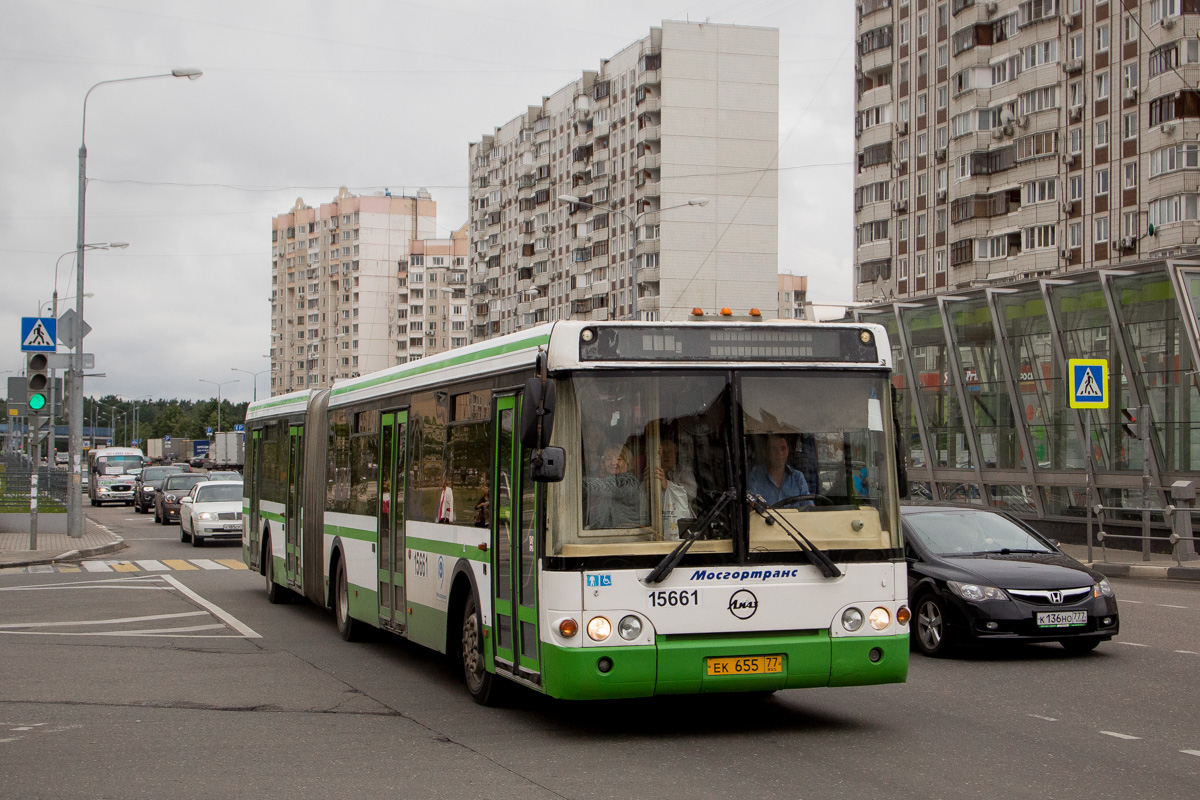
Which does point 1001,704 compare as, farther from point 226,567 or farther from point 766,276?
point 766,276

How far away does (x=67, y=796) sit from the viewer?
7.26 m

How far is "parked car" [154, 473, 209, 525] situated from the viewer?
142ft

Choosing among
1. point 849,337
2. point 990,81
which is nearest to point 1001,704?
point 849,337

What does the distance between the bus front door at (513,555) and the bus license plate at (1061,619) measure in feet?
16.7

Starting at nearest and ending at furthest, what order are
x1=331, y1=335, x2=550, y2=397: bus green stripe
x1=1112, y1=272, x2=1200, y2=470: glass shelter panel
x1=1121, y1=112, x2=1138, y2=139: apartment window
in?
x1=331, y1=335, x2=550, y2=397: bus green stripe < x1=1112, y1=272, x2=1200, y2=470: glass shelter panel < x1=1121, y1=112, x2=1138, y2=139: apartment window

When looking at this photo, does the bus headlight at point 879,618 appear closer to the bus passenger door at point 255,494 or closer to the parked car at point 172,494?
the bus passenger door at point 255,494

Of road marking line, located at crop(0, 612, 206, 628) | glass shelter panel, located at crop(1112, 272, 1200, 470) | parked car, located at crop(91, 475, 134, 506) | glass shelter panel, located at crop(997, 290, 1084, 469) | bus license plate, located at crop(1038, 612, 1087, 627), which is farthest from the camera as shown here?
parked car, located at crop(91, 475, 134, 506)

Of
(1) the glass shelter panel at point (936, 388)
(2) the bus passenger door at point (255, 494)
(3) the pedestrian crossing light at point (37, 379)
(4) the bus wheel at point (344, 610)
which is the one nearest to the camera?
(4) the bus wheel at point (344, 610)

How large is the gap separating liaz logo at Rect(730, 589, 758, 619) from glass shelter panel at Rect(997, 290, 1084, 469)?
2226cm

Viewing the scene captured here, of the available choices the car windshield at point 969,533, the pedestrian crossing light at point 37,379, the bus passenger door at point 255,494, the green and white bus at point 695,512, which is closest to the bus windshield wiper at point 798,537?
the green and white bus at point 695,512

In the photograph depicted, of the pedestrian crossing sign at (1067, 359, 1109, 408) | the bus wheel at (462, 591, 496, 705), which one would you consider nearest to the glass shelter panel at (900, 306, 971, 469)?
the pedestrian crossing sign at (1067, 359, 1109, 408)

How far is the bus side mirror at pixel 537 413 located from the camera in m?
8.24

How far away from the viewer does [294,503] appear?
55.6 feet

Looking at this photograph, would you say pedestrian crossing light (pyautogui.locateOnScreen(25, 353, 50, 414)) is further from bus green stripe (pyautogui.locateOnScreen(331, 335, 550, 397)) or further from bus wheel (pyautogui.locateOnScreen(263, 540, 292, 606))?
bus green stripe (pyautogui.locateOnScreen(331, 335, 550, 397))
